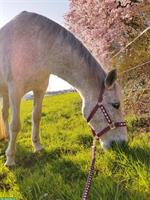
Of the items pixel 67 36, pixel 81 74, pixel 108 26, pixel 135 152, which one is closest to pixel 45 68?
pixel 67 36

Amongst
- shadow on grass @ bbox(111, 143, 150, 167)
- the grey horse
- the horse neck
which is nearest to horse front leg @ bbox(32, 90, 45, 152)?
the grey horse

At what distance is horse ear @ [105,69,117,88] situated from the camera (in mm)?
4713

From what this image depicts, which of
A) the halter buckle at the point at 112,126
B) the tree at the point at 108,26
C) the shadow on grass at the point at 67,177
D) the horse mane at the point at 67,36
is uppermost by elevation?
the tree at the point at 108,26

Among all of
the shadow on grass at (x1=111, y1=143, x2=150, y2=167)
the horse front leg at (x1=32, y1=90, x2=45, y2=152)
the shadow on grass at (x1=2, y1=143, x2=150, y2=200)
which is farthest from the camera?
the horse front leg at (x1=32, y1=90, x2=45, y2=152)

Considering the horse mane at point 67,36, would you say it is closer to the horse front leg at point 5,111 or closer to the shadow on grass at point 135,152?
the shadow on grass at point 135,152

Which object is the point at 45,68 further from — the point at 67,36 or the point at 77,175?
the point at 77,175

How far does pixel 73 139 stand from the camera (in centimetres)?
744

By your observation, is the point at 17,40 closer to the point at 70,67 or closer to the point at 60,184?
the point at 70,67

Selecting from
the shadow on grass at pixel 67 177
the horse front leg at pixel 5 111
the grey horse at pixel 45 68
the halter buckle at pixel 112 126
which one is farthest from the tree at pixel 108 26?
the halter buckle at pixel 112 126

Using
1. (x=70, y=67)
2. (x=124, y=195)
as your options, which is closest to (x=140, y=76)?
(x=70, y=67)

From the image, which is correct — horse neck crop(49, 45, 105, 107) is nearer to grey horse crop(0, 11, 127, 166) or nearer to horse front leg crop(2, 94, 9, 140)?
grey horse crop(0, 11, 127, 166)

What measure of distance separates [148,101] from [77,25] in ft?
27.2

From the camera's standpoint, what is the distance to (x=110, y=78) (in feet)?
15.8

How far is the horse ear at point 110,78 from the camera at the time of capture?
15.5 ft
